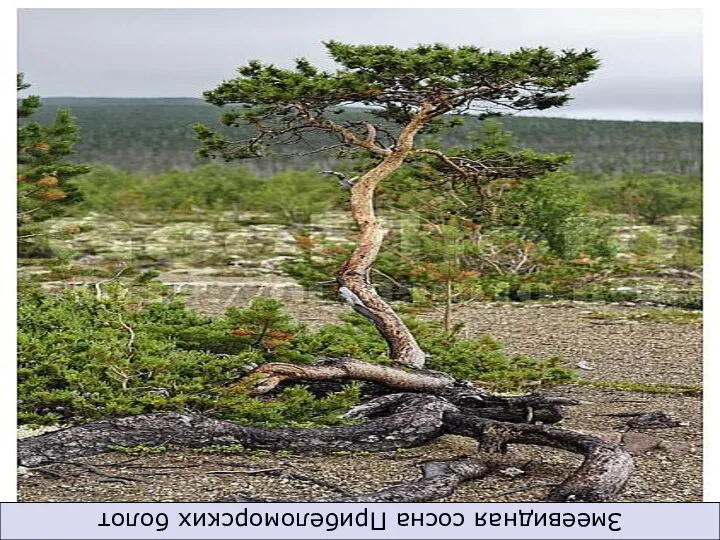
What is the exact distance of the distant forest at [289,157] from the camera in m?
6.98

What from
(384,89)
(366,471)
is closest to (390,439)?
(366,471)

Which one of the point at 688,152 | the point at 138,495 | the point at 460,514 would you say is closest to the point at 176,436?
the point at 138,495

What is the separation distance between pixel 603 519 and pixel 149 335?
2339mm

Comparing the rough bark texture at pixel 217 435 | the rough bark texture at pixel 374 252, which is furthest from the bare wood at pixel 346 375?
the rough bark texture at pixel 217 435

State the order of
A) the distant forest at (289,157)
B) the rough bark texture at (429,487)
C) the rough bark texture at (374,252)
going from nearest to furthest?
the rough bark texture at (429,487)
the rough bark texture at (374,252)
the distant forest at (289,157)

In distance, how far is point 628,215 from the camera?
941 cm

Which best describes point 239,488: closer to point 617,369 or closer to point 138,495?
point 138,495

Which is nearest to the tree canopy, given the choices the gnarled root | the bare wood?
the bare wood

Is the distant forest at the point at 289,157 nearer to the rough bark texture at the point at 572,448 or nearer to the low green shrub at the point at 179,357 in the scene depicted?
the low green shrub at the point at 179,357

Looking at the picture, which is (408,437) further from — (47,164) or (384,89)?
(47,164)

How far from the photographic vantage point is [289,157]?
8.44m

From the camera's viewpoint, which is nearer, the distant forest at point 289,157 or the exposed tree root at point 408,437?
the exposed tree root at point 408,437

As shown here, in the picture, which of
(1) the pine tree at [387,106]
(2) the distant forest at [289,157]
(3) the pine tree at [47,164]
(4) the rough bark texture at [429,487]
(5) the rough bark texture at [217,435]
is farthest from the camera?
(2) the distant forest at [289,157]

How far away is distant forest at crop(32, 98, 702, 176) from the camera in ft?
22.9
